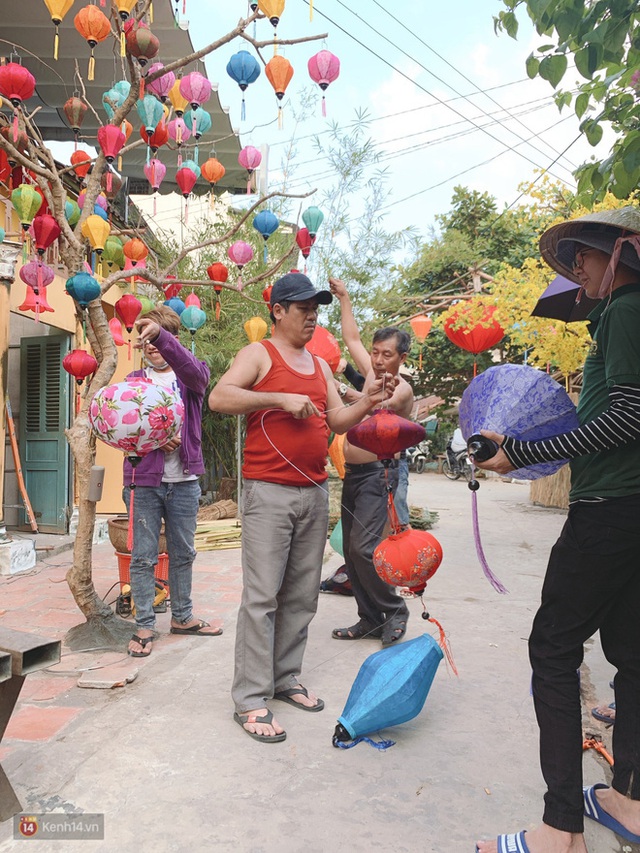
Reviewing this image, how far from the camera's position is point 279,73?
168 inches

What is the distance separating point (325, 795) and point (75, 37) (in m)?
8.51

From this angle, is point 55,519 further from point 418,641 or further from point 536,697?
point 536,697

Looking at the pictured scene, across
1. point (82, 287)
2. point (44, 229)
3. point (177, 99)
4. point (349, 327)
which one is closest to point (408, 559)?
point (349, 327)

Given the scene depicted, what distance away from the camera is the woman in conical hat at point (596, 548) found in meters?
1.79

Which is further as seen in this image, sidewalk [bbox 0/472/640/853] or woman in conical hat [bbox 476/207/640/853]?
sidewalk [bbox 0/472/640/853]

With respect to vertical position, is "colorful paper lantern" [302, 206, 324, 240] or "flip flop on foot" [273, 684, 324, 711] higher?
"colorful paper lantern" [302, 206, 324, 240]

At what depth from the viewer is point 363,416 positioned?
9.18 ft

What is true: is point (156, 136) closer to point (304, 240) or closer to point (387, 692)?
point (304, 240)

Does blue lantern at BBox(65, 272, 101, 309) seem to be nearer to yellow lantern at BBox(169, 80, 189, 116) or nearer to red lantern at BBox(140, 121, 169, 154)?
red lantern at BBox(140, 121, 169, 154)

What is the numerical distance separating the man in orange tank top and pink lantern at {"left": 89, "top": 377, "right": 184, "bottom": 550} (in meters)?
0.66

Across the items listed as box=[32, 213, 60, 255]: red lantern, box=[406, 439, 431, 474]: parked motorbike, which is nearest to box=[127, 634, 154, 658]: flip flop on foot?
box=[32, 213, 60, 255]: red lantern

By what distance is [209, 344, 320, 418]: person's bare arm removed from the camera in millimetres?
2562

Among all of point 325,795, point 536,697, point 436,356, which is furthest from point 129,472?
point 436,356

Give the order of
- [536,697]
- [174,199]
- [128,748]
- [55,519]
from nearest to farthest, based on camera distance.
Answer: [536,697], [128,748], [55,519], [174,199]
